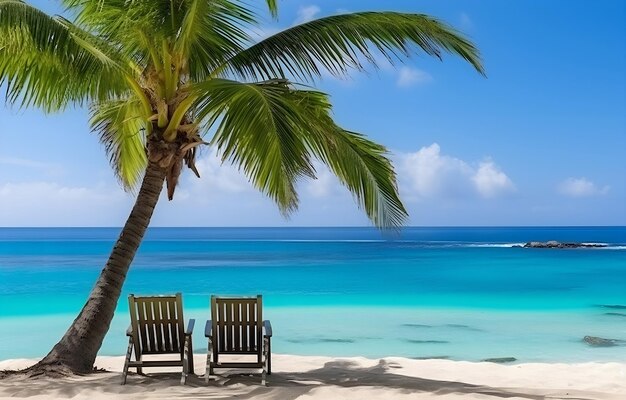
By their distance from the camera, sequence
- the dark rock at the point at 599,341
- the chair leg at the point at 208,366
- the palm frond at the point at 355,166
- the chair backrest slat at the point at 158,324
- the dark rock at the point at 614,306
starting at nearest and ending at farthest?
the chair leg at the point at 208,366, the chair backrest slat at the point at 158,324, the palm frond at the point at 355,166, the dark rock at the point at 599,341, the dark rock at the point at 614,306

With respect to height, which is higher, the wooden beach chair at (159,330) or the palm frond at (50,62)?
the palm frond at (50,62)

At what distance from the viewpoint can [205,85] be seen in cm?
626

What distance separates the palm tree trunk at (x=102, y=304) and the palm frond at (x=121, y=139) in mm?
1864

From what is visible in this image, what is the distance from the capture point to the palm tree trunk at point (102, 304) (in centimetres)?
654

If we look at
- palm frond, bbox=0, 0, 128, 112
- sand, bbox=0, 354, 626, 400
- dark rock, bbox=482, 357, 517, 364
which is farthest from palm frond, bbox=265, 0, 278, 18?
dark rock, bbox=482, 357, 517, 364

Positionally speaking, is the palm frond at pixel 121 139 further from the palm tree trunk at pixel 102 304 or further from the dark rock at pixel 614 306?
the dark rock at pixel 614 306

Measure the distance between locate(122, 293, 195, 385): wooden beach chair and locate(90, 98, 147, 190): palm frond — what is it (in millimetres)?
3109

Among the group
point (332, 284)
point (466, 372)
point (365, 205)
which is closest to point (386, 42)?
point (365, 205)

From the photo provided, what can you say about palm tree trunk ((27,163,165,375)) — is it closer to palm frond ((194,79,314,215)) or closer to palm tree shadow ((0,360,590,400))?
palm tree shadow ((0,360,590,400))

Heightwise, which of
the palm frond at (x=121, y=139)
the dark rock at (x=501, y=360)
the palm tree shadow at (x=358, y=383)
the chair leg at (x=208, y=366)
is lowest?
the dark rock at (x=501, y=360)

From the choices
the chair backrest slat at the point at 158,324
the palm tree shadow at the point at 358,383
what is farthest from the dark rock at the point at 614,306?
the chair backrest slat at the point at 158,324

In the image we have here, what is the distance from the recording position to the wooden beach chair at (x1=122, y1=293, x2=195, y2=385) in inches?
244

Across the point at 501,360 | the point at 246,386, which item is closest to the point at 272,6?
the point at 246,386

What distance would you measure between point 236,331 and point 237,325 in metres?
0.06
